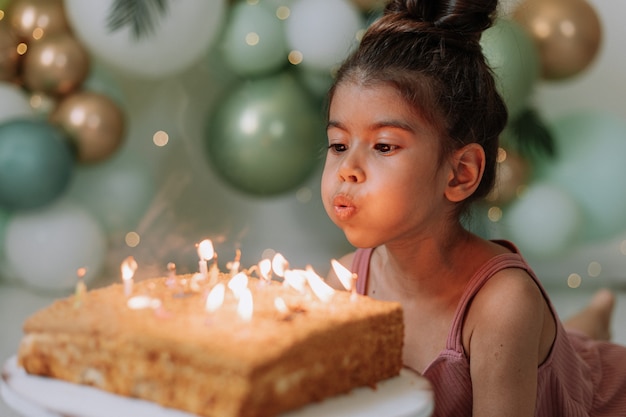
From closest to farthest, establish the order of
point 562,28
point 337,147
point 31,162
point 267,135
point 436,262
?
point 337,147
point 436,262
point 31,162
point 267,135
point 562,28

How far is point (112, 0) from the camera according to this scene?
2305 millimetres

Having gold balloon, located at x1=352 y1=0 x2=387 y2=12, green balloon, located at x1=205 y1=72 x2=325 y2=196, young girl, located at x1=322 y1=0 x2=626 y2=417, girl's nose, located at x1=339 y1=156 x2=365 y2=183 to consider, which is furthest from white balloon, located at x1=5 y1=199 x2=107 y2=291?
girl's nose, located at x1=339 y1=156 x2=365 y2=183

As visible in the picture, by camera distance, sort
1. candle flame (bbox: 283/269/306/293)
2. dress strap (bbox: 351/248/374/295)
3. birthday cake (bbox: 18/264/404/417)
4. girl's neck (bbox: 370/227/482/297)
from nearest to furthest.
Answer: birthday cake (bbox: 18/264/404/417), candle flame (bbox: 283/269/306/293), girl's neck (bbox: 370/227/482/297), dress strap (bbox: 351/248/374/295)

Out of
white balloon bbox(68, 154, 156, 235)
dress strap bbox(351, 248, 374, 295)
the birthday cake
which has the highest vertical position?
the birthday cake

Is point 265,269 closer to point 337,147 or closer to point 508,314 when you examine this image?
point 337,147

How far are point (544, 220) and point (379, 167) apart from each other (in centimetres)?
153

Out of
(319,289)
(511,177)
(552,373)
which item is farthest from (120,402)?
(511,177)

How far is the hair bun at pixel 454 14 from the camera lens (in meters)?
1.39

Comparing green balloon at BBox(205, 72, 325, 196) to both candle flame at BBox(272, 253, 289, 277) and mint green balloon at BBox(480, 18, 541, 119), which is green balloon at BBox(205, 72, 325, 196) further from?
candle flame at BBox(272, 253, 289, 277)

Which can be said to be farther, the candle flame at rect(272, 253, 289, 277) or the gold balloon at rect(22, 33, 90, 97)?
the gold balloon at rect(22, 33, 90, 97)

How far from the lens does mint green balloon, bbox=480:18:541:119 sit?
2.30 meters

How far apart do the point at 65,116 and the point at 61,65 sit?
14 cm

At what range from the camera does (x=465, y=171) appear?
1.38m

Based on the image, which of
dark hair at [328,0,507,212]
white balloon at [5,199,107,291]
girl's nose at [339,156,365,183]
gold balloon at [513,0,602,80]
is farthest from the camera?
gold balloon at [513,0,602,80]
